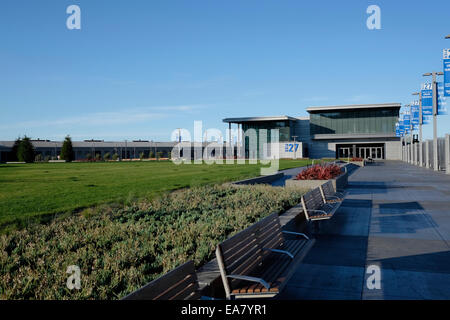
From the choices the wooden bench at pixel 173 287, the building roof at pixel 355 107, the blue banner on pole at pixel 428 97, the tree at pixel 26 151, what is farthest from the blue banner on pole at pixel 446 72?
the tree at pixel 26 151

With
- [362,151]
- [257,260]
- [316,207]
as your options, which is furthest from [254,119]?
[257,260]

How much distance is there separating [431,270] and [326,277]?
5.20 feet

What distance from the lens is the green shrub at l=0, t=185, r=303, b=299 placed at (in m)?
4.67

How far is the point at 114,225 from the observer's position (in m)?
8.06

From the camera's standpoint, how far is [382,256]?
661cm

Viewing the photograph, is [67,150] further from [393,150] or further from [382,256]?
[382,256]

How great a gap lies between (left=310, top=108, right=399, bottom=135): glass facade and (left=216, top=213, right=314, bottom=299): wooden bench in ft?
250

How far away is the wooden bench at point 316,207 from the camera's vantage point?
803 cm

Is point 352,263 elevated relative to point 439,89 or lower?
lower

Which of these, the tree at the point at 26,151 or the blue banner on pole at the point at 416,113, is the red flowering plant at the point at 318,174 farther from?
the tree at the point at 26,151

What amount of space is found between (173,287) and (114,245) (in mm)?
3625

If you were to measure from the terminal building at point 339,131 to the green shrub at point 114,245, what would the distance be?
229 feet
